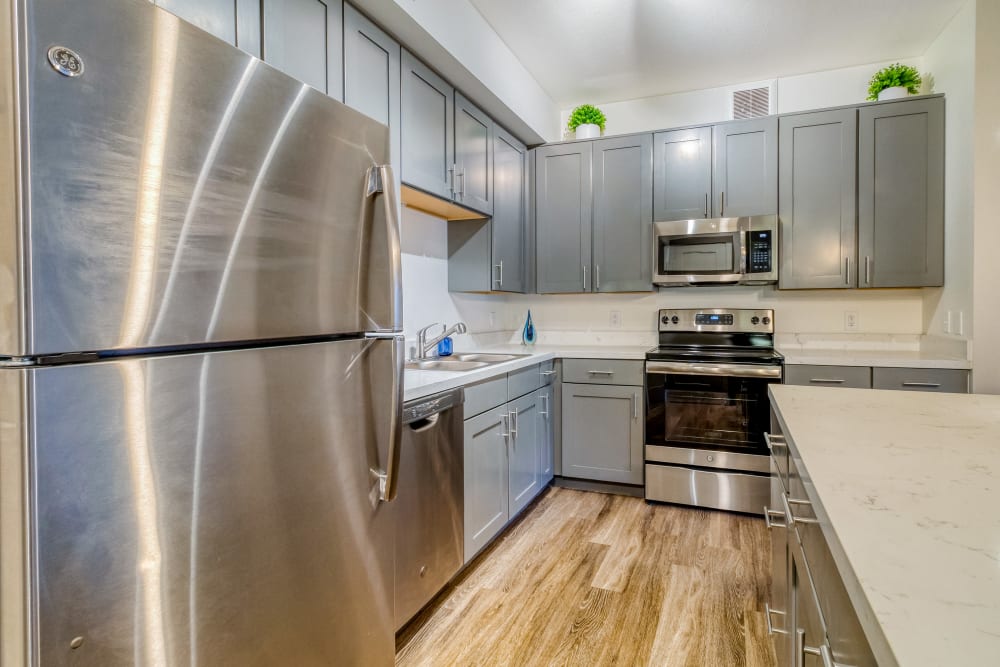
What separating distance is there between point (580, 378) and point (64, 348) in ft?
8.90

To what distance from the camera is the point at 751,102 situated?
337 cm

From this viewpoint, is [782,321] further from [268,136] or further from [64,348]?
[64,348]

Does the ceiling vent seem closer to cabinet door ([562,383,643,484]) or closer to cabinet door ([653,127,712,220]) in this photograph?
cabinet door ([653,127,712,220])

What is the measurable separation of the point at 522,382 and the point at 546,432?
1.75 feet

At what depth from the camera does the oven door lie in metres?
2.82

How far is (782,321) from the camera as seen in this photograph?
3365mm

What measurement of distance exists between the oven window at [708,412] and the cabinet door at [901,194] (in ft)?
3.20

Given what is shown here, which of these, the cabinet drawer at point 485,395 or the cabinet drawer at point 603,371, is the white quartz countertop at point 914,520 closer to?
the cabinet drawer at point 485,395

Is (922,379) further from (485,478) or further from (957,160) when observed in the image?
(485,478)

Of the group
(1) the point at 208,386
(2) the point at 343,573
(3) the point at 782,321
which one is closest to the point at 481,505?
(2) the point at 343,573

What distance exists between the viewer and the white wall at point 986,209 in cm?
238

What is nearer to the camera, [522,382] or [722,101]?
[522,382]

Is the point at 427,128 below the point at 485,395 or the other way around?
the other way around

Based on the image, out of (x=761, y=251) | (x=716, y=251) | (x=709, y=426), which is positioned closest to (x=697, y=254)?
(x=716, y=251)
